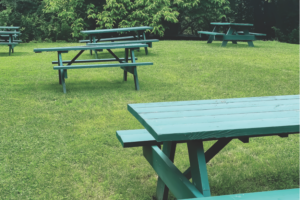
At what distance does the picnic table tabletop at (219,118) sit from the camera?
154cm

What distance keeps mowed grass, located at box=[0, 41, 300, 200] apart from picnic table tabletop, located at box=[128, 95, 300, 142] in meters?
0.71

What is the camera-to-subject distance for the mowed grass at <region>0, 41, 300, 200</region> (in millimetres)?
2521

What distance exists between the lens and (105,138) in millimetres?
3436

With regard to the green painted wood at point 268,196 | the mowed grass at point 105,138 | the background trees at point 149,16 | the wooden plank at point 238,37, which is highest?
the background trees at point 149,16

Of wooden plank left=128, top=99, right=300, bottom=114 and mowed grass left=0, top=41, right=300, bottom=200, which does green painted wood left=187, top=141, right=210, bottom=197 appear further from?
mowed grass left=0, top=41, right=300, bottom=200

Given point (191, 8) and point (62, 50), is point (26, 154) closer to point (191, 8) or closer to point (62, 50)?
point (62, 50)

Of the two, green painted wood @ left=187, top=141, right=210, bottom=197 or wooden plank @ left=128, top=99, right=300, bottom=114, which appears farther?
wooden plank @ left=128, top=99, right=300, bottom=114

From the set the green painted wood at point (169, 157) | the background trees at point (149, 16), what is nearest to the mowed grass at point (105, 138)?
the green painted wood at point (169, 157)

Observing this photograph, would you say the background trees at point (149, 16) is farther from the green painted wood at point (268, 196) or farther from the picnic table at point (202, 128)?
the green painted wood at point (268, 196)

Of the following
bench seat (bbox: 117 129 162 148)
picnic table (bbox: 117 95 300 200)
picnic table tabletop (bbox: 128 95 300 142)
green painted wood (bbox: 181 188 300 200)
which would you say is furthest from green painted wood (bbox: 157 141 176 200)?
green painted wood (bbox: 181 188 300 200)

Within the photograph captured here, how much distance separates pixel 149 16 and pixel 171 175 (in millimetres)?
14760

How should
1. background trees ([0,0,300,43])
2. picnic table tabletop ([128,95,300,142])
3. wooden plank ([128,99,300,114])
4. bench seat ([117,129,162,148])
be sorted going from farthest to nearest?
background trees ([0,0,300,43]), bench seat ([117,129,162,148]), wooden plank ([128,99,300,114]), picnic table tabletop ([128,95,300,142])

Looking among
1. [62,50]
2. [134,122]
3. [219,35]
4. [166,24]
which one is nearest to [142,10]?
[166,24]

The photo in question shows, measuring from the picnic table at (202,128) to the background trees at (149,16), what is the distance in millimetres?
13895
